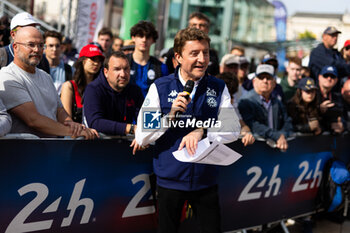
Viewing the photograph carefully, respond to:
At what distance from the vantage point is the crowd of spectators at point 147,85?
379 centimetres

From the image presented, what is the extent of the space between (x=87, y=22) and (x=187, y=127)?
819cm

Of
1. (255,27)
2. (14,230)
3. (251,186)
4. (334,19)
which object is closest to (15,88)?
(14,230)

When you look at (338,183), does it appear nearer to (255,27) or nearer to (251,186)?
(251,186)

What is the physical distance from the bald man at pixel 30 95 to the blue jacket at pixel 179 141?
2.18 feet

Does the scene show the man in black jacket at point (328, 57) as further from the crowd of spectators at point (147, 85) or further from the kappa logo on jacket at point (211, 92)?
the kappa logo on jacket at point (211, 92)

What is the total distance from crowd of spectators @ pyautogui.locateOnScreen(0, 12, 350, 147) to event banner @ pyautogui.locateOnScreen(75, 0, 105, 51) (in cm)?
286

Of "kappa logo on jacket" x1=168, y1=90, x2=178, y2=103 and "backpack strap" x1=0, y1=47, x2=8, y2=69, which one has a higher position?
"backpack strap" x1=0, y1=47, x2=8, y2=69

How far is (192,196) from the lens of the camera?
10.6ft

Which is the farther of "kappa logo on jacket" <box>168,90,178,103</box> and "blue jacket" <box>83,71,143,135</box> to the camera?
"blue jacket" <box>83,71,143,135</box>

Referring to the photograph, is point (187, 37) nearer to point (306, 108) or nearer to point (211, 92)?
point (211, 92)

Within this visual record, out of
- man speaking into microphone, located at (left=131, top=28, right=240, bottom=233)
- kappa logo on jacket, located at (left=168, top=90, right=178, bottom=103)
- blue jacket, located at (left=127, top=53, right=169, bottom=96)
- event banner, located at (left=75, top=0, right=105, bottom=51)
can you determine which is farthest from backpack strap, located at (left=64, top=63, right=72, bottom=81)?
event banner, located at (left=75, top=0, right=105, bottom=51)

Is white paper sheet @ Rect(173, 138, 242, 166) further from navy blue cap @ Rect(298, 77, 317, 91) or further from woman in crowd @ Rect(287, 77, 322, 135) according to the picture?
navy blue cap @ Rect(298, 77, 317, 91)

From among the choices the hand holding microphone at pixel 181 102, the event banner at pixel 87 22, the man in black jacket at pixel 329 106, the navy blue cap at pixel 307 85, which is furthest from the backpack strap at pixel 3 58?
the event banner at pixel 87 22

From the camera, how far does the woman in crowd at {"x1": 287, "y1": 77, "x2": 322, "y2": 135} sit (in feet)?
18.7
